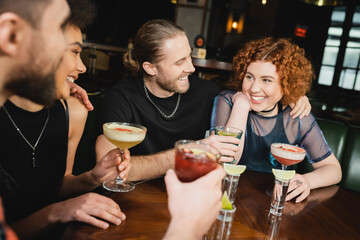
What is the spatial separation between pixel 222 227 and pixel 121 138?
2.07ft

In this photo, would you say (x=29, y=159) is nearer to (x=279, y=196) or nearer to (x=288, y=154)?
(x=279, y=196)

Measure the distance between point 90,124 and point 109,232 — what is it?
136 centimetres

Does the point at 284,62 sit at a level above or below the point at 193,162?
above

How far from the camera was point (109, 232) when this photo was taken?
3.53ft

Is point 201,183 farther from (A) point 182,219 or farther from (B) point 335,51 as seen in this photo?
(B) point 335,51

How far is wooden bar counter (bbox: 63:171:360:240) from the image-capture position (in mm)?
1097

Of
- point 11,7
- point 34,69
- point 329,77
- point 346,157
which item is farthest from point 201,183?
point 329,77

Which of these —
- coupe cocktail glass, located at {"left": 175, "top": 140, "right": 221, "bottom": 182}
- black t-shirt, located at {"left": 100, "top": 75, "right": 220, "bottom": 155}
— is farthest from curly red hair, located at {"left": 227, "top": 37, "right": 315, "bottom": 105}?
coupe cocktail glass, located at {"left": 175, "top": 140, "right": 221, "bottom": 182}

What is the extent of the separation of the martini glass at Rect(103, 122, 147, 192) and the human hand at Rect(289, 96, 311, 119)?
1303 millimetres

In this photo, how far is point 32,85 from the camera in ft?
3.41

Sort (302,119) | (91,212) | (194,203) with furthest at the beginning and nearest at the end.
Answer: (302,119) < (91,212) < (194,203)

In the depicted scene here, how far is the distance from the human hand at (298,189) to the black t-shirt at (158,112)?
106cm

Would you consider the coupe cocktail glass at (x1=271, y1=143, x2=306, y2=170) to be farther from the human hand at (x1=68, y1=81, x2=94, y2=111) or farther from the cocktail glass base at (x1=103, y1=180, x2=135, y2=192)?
the human hand at (x1=68, y1=81, x2=94, y2=111)

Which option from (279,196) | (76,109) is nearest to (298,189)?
(279,196)
